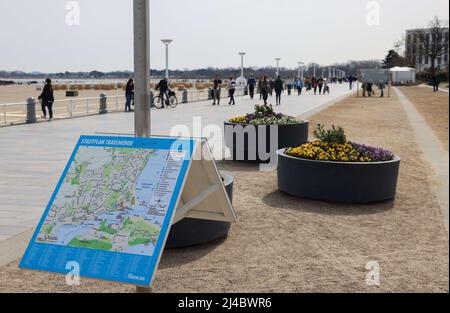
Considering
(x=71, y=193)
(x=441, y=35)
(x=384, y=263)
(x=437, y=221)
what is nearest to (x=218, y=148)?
(x=437, y=221)

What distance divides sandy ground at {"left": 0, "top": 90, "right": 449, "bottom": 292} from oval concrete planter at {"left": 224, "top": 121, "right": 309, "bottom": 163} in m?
2.56

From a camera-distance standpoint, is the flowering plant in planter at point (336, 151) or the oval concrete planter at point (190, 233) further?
the flowering plant in planter at point (336, 151)

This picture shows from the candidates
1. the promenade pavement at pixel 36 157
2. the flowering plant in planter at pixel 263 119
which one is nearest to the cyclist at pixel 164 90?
the promenade pavement at pixel 36 157

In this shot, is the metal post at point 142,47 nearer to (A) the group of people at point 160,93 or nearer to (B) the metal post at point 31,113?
(B) the metal post at point 31,113

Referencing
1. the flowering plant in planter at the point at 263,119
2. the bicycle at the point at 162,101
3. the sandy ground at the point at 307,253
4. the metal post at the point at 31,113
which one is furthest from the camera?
the bicycle at the point at 162,101

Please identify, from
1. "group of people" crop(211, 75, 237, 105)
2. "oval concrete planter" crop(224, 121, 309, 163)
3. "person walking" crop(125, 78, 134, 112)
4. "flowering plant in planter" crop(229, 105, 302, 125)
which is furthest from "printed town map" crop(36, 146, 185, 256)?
"group of people" crop(211, 75, 237, 105)

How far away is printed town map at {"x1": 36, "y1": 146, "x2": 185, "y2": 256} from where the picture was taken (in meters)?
3.85

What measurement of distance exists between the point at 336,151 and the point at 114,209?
4.51 metres

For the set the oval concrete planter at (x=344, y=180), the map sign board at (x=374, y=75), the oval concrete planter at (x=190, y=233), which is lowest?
the oval concrete planter at (x=190, y=233)

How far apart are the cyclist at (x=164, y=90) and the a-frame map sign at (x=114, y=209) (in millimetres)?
24287

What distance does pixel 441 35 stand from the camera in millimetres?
94000

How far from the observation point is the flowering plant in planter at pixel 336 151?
773cm

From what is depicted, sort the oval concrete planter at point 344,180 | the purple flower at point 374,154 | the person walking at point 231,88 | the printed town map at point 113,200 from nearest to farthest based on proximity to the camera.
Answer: the printed town map at point 113,200
the oval concrete planter at point 344,180
the purple flower at point 374,154
the person walking at point 231,88
